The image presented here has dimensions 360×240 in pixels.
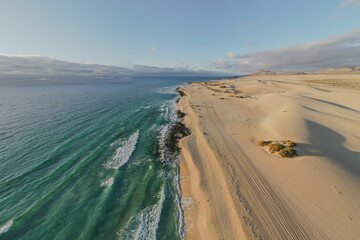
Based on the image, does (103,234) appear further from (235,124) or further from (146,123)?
(235,124)

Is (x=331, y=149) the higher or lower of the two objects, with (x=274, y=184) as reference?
higher

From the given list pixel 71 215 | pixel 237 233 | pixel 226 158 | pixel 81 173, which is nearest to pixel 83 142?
pixel 81 173

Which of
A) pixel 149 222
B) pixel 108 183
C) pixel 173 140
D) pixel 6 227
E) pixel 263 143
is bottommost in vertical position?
pixel 149 222

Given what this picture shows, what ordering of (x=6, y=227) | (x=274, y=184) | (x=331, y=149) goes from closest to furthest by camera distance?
(x=6, y=227)
(x=274, y=184)
(x=331, y=149)

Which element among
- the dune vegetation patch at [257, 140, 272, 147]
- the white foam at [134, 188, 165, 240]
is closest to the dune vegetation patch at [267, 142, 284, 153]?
the dune vegetation patch at [257, 140, 272, 147]

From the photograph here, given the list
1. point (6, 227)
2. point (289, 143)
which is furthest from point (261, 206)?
point (6, 227)

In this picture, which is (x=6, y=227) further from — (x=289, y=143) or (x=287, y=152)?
(x=289, y=143)
